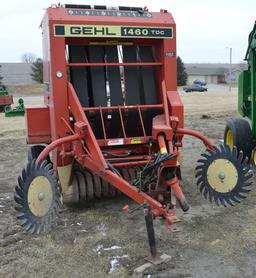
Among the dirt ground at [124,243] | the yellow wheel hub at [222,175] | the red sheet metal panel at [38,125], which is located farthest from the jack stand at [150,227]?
the red sheet metal panel at [38,125]

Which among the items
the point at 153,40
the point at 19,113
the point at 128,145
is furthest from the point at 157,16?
the point at 19,113

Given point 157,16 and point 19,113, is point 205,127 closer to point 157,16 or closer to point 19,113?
point 157,16

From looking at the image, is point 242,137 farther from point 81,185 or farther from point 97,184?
point 81,185

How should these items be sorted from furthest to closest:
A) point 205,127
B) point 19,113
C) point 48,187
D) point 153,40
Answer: point 19,113 → point 205,127 → point 153,40 → point 48,187

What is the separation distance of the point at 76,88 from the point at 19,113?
51.7 feet

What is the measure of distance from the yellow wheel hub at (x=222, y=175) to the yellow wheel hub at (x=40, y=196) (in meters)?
1.70

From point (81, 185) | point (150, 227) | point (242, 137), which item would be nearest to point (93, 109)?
point (81, 185)

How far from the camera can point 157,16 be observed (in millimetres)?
5988

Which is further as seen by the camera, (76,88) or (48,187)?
(76,88)

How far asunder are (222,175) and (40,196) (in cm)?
189

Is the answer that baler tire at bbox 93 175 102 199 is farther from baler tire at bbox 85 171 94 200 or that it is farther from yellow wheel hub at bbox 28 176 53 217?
yellow wheel hub at bbox 28 176 53 217

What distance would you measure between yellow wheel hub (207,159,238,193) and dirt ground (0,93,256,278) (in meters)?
0.50

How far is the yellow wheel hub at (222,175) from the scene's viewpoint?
483 cm

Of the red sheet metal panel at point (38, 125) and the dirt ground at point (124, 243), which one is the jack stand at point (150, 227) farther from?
the red sheet metal panel at point (38, 125)
